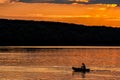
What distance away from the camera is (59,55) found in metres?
148

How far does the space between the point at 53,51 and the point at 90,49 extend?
899cm

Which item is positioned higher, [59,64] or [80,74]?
[80,74]

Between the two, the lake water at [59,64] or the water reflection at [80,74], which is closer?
the lake water at [59,64]

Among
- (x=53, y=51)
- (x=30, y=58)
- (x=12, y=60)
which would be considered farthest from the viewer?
(x=53, y=51)

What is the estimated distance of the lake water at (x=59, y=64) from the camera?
99.3 m

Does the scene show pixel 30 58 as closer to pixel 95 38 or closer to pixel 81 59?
pixel 81 59

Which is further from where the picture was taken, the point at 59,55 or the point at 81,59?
the point at 59,55

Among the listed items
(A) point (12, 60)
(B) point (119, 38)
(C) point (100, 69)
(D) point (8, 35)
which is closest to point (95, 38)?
(B) point (119, 38)

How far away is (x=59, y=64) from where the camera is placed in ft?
401

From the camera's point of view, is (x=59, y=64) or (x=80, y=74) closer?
(x=80, y=74)

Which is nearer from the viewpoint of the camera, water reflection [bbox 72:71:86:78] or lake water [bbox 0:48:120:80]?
lake water [bbox 0:48:120:80]

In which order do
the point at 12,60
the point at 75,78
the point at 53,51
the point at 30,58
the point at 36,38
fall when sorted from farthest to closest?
the point at 36,38
the point at 53,51
the point at 30,58
the point at 12,60
the point at 75,78

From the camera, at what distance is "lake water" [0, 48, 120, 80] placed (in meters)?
99.3

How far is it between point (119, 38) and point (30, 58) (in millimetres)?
57075
